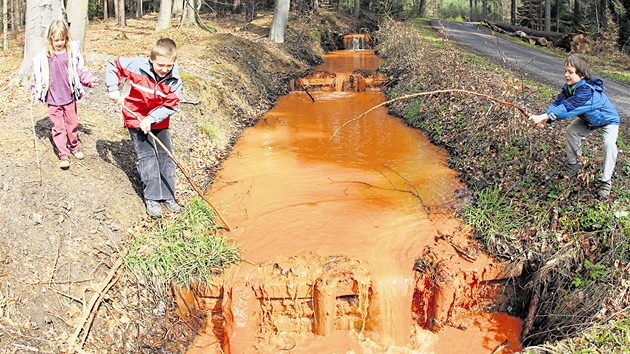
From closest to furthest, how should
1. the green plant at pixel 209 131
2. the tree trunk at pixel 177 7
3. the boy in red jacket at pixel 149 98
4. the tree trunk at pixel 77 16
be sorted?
the boy in red jacket at pixel 149 98 → the green plant at pixel 209 131 → the tree trunk at pixel 77 16 → the tree trunk at pixel 177 7

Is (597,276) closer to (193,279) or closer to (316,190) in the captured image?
(316,190)

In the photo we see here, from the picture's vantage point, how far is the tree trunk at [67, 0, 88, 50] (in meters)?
10.7

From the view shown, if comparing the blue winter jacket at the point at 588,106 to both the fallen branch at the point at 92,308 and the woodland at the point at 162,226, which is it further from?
the fallen branch at the point at 92,308

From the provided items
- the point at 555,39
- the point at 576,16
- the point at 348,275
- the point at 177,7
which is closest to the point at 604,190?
the point at 348,275

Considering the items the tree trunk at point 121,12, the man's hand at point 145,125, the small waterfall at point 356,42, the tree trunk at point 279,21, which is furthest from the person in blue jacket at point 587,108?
the tree trunk at point 121,12

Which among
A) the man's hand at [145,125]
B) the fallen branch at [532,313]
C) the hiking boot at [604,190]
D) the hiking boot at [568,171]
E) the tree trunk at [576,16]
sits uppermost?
the tree trunk at [576,16]

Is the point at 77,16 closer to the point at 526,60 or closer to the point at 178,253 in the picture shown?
the point at 178,253

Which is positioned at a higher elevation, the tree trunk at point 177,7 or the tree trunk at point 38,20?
the tree trunk at point 177,7

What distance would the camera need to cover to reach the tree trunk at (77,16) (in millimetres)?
10677

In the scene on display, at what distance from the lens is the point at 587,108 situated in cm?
541

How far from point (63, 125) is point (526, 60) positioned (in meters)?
16.7

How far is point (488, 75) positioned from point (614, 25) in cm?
1700

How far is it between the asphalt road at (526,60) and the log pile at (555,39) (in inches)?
41.7

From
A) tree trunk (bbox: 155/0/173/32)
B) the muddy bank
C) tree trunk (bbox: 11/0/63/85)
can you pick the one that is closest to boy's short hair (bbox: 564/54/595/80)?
the muddy bank
